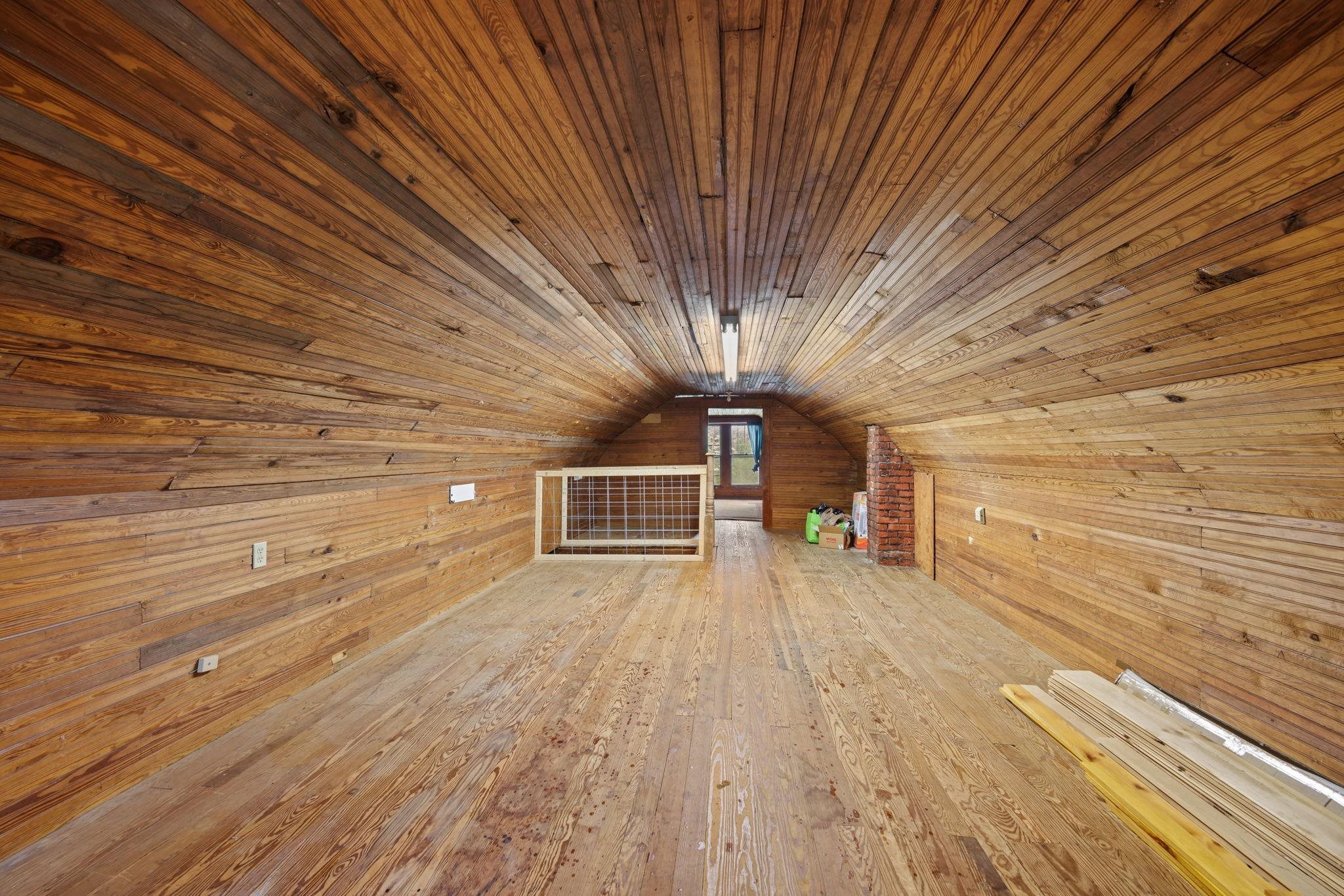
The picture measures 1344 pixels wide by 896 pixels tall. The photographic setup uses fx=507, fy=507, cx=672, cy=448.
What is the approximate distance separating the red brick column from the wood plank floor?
2.30 m

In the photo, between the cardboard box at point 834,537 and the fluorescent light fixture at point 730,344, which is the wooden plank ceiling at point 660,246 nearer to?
the fluorescent light fixture at point 730,344

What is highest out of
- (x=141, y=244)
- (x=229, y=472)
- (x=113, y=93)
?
(x=113, y=93)

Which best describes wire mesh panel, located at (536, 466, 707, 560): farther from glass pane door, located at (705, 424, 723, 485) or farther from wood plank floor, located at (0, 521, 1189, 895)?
wood plank floor, located at (0, 521, 1189, 895)

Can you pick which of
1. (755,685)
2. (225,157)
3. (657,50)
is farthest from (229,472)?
(755,685)

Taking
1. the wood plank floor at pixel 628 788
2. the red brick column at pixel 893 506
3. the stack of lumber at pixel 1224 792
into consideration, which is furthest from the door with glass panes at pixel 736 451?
the stack of lumber at pixel 1224 792

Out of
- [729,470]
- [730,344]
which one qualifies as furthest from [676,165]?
[729,470]

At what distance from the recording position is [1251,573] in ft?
7.00

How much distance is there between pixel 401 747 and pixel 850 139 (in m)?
2.98

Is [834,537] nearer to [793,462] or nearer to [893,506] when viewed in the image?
[893,506]

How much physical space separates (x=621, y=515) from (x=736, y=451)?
4194 mm

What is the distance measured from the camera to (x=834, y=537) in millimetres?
6742

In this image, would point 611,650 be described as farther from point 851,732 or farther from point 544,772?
point 851,732

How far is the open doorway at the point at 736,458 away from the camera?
10445mm

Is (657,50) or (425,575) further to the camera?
(425,575)
